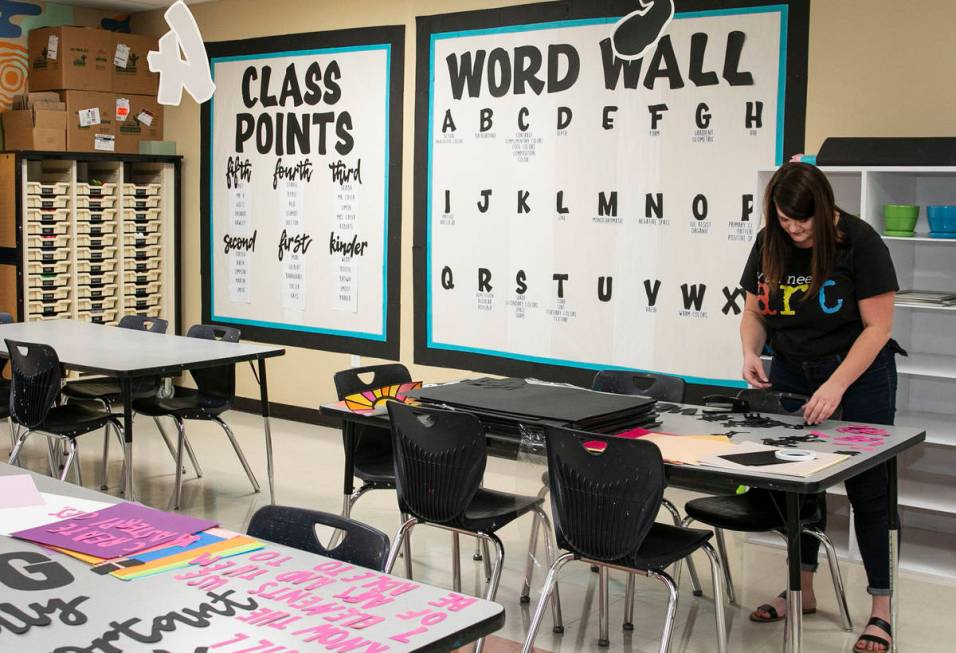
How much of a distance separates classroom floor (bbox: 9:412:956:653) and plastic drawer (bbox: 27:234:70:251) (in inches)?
55.4

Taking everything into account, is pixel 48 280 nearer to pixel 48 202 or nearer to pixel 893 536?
pixel 48 202

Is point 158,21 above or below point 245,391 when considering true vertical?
above

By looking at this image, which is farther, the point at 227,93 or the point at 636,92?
the point at 227,93

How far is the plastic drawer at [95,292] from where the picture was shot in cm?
764

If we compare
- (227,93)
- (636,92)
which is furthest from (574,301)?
(227,93)

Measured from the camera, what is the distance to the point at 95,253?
768 centimetres

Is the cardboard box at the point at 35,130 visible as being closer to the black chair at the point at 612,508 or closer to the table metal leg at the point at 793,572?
the black chair at the point at 612,508

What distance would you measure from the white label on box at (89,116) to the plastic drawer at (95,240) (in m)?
0.79

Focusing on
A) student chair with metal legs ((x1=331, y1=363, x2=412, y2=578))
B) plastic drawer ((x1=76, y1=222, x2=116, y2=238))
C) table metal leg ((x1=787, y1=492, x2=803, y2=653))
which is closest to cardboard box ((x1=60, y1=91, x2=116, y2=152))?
plastic drawer ((x1=76, y1=222, x2=116, y2=238))

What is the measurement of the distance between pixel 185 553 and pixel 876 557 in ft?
7.54

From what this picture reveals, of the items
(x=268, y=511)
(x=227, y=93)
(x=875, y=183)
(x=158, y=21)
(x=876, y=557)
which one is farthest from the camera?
(x=158, y=21)

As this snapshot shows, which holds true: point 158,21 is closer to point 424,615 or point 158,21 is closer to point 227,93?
point 227,93

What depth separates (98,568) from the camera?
2.18 metres

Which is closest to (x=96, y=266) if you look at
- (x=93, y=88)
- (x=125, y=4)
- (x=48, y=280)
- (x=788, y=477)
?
(x=48, y=280)
